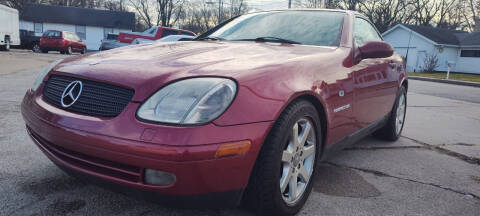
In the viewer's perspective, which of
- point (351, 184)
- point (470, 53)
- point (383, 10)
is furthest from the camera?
point (383, 10)

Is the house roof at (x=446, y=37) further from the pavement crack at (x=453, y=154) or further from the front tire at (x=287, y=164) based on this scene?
the front tire at (x=287, y=164)

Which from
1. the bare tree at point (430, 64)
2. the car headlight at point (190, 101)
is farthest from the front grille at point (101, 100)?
the bare tree at point (430, 64)

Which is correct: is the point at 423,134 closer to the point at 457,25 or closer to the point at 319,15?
the point at 319,15

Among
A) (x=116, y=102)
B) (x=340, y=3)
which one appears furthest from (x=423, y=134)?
(x=340, y=3)

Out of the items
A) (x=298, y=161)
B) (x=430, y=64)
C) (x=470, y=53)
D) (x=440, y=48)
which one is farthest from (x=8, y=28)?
(x=470, y=53)

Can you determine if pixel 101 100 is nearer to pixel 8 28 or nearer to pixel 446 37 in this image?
pixel 8 28

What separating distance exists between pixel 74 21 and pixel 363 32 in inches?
1809

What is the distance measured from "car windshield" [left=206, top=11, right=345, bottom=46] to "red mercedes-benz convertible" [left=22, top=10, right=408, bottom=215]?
0.34m

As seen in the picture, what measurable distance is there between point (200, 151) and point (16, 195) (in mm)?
1386

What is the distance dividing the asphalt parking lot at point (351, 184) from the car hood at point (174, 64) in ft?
2.47

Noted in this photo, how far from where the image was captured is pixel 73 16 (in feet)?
142

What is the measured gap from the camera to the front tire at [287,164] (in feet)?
5.72

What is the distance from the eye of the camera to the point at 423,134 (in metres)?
4.61

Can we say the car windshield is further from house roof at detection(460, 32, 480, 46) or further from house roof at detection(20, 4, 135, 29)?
house roof at detection(20, 4, 135, 29)
